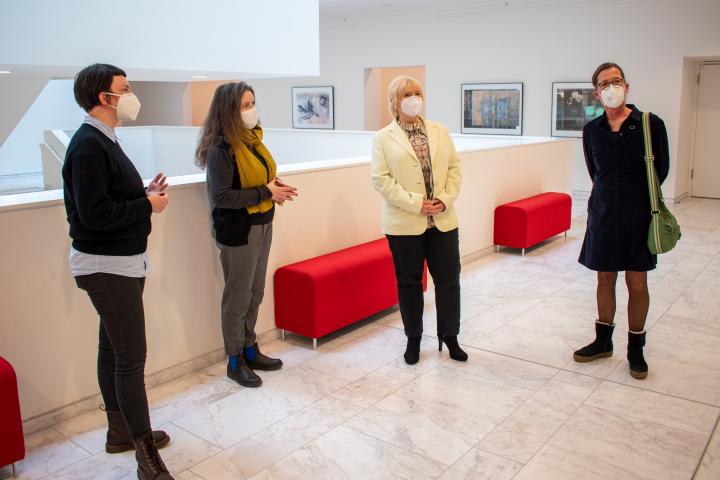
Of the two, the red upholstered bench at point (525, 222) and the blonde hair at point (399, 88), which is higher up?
the blonde hair at point (399, 88)

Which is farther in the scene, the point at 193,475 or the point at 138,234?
the point at 193,475

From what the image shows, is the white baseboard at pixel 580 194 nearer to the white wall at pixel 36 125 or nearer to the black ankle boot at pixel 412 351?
the black ankle boot at pixel 412 351

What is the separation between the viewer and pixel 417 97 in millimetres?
4160

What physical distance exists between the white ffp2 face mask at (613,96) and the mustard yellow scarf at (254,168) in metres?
1.96

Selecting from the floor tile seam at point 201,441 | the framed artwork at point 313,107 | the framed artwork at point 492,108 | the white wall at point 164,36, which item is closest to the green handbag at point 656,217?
the floor tile seam at point 201,441

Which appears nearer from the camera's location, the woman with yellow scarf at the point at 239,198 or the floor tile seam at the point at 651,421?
the floor tile seam at the point at 651,421

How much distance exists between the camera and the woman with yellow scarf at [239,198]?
3.89 meters

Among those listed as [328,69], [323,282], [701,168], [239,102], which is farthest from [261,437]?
[328,69]

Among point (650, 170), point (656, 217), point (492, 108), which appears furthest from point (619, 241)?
point (492, 108)

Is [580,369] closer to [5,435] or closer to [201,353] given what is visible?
Result: [201,353]

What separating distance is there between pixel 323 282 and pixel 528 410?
1.62m

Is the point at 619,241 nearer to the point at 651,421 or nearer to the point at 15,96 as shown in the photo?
the point at 651,421

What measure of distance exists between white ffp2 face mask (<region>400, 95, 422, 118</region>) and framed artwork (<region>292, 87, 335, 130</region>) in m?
11.8

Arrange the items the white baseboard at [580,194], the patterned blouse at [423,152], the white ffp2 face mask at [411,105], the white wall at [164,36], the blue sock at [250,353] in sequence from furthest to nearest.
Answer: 1. the white baseboard at [580,194]
2. the white wall at [164,36]
3. the blue sock at [250,353]
4. the patterned blouse at [423,152]
5. the white ffp2 face mask at [411,105]
